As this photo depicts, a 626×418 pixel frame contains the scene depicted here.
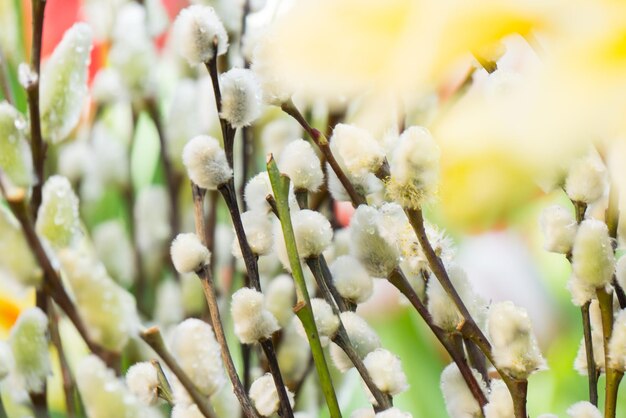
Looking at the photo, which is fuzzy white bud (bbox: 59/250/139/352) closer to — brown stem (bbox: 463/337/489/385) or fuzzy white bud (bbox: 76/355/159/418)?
fuzzy white bud (bbox: 76/355/159/418)

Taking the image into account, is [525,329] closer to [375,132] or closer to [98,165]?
[375,132]

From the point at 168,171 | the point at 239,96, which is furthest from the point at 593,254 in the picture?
the point at 168,171

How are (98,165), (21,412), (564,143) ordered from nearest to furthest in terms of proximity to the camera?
(564,143) < (21,412) < (98,165)

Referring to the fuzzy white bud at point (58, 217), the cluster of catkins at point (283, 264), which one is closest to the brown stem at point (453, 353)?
the cluster of catkins at point (283, 264)

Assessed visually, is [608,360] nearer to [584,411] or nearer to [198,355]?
[584,411]

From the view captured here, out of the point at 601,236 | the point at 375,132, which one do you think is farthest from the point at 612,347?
the point at 375,132

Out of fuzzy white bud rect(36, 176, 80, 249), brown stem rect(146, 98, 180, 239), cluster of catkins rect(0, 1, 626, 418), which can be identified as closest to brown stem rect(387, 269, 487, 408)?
cluster of catkins rect(0, 1, 626, 418)

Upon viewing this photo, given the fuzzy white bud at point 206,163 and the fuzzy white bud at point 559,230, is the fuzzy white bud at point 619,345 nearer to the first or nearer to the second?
the fuzzy white bud at point 559,230
